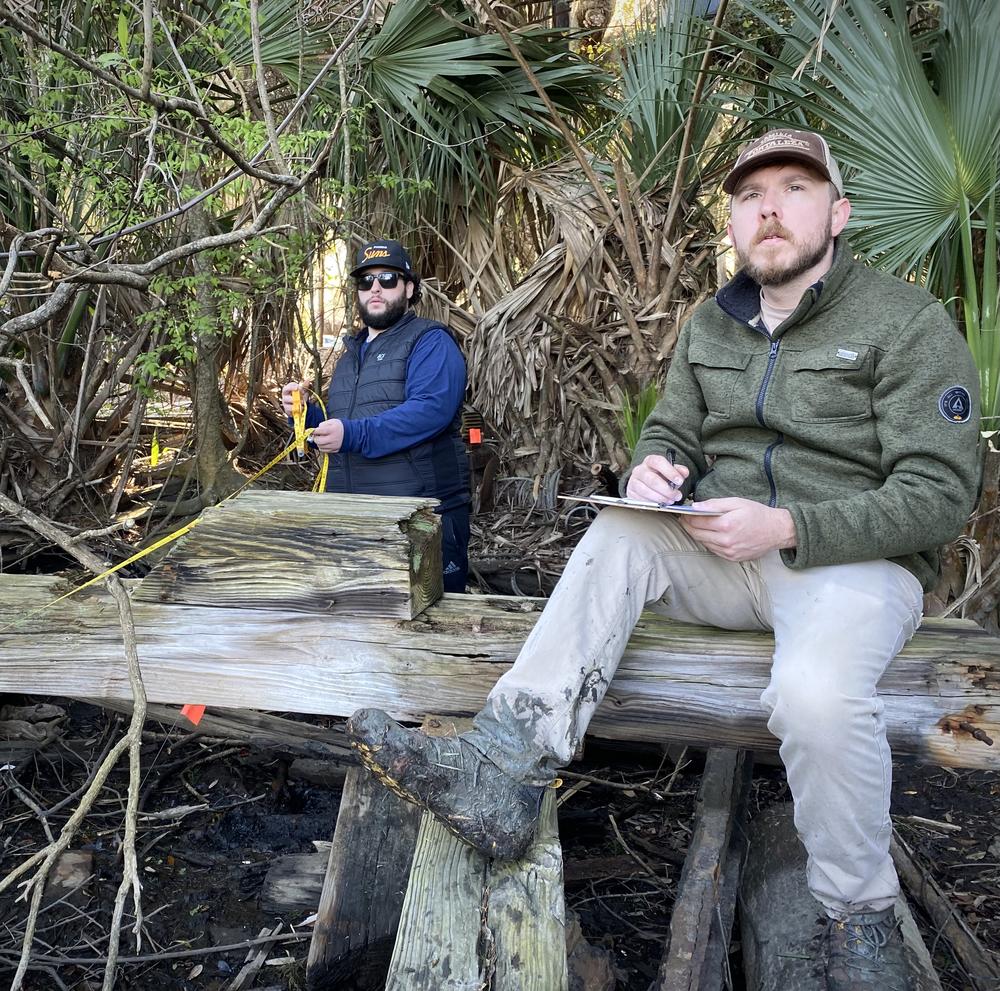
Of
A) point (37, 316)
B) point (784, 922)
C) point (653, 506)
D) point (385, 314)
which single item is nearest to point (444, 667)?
point (653, 506)

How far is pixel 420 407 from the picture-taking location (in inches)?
162

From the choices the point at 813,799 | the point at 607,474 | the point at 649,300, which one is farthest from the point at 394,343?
the point at 813,799

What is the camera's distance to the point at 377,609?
259cm

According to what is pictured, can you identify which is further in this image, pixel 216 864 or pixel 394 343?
pixel 394 343

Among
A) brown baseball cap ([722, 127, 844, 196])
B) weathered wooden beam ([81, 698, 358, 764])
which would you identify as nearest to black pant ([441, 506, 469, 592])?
weathered wooden beam ([81, 698, 358, 764])

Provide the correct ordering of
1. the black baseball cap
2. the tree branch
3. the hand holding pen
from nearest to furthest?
the tree branch < the hand holding pen < the black baseball cap

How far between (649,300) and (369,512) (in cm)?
321

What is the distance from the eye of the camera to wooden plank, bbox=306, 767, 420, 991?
245 centimetres

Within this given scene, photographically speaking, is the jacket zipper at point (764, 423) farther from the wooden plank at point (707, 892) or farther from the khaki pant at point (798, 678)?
the wooden plank at point (707, 892)

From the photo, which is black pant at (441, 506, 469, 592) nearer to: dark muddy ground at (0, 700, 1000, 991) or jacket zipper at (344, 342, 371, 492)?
jacket zipper at (344, 342, 371, 492)

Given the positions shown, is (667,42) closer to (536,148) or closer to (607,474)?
(536,148)

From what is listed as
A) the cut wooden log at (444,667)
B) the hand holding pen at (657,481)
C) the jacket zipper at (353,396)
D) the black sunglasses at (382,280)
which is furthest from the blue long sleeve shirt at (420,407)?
the hand holding pen at (657,481)

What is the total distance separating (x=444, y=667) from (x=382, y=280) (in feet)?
7.61

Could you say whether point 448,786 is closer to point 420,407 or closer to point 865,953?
point 865,953
